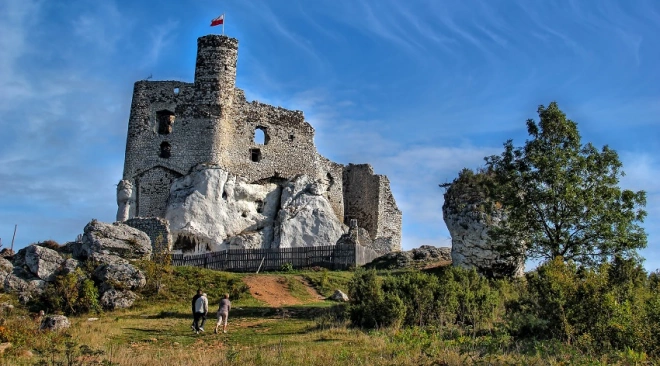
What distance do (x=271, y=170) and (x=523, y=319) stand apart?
1103 inches

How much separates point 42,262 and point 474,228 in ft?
50.0

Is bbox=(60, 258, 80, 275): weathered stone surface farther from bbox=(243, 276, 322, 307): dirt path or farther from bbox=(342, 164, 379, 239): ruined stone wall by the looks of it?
bbox=(342, 164, 379, 239): ruined stone wall

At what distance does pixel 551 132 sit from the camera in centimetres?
2417

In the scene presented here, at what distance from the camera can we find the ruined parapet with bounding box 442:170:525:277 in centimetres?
2820

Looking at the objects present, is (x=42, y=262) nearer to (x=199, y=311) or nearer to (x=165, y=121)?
(x=199, y=311)

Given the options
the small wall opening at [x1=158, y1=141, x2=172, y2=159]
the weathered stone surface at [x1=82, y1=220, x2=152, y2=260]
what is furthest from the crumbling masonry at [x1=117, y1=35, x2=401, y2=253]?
the weathered stone surface at [x1=82, y1=220, x2=152, y2=260]

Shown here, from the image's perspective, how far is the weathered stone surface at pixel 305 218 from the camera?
41.6m

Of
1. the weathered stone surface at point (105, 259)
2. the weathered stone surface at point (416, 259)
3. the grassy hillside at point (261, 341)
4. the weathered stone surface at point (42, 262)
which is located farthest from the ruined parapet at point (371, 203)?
the weathered stone surface at point (42, 262)

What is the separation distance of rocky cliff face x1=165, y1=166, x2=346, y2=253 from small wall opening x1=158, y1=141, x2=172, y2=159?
1.73 m

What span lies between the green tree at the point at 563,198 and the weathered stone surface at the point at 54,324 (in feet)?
42.1

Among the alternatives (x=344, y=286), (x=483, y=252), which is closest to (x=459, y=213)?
(x=483, y=252)

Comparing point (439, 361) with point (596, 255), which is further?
point (596, 255)

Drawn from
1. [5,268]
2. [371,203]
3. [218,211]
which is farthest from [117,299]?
[371,203]

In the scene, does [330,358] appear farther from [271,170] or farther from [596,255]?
[271,170]
